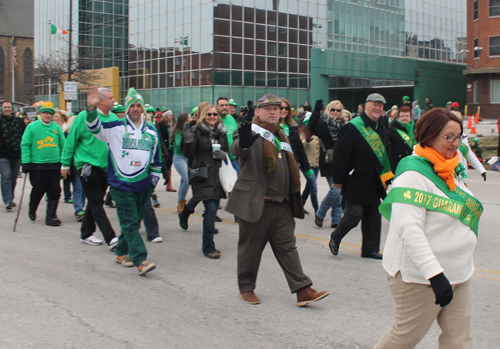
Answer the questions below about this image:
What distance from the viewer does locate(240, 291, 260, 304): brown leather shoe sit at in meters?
4.82

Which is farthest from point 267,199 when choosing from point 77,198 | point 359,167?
point 77,198

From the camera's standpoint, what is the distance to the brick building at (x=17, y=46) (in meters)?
72.4

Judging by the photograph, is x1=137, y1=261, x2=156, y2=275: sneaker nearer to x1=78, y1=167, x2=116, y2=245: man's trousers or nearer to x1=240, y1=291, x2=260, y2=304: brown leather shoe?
x1=240, y1=291, x2=260, y2=304: brown leather shoe

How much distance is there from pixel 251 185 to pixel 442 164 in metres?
2.15

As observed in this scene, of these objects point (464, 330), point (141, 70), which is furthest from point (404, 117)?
point (141, 70)

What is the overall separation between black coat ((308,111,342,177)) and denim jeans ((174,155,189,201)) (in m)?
2.46

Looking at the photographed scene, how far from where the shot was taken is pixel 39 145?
9070mm

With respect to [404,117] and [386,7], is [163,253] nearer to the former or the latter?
[404,117]

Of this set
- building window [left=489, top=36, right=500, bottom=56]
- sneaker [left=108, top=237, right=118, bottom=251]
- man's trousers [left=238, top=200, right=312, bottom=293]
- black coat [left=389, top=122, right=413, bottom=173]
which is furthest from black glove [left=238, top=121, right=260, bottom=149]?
building window [left=489, top=36, right=500, bottom=56]

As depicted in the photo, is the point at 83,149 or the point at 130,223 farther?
the point at 83,149

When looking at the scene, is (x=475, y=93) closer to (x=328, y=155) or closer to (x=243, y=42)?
(x=243, y=42)

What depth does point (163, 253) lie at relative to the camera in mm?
6848

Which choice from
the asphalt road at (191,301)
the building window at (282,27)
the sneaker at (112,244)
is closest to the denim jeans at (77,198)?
the asphalt road at (191,301)

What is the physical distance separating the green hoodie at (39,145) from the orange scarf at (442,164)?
7618 millimetres
